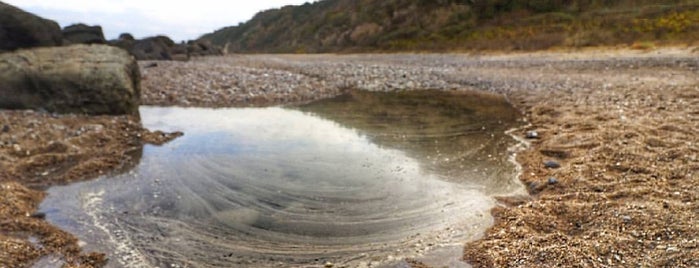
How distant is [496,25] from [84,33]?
39.1 meters

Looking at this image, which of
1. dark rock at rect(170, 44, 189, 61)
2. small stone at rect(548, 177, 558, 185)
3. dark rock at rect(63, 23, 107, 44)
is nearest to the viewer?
small stone at rect(548, 177, 558, 185)

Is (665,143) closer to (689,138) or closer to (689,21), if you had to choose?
(689,138)

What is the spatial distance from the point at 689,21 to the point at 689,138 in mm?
30883

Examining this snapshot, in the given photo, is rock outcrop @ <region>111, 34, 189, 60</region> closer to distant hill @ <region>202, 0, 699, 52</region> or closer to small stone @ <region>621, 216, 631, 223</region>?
distant hill @ <region>202, 0, 699, 52</region>

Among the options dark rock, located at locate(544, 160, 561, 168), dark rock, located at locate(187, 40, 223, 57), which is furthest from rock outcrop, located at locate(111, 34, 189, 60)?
dark rock, located at locate(544, 160, 561, 168)

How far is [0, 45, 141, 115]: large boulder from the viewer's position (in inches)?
502

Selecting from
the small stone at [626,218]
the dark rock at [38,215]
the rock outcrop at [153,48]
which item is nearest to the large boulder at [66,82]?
the dark rock at [38,215]

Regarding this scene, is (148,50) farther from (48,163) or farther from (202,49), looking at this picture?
(48,163)

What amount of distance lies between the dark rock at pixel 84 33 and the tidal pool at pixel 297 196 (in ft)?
72.1

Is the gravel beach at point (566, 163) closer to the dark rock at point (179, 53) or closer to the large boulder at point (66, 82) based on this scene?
the large boulder at point (66, 82)

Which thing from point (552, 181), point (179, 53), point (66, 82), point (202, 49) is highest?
point (202, 49)

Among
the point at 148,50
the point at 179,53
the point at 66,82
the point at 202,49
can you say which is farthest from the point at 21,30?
the point at 202,49

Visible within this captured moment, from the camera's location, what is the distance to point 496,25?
49438 mm

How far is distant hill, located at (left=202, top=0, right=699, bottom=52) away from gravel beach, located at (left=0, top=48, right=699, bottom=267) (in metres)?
15.4
